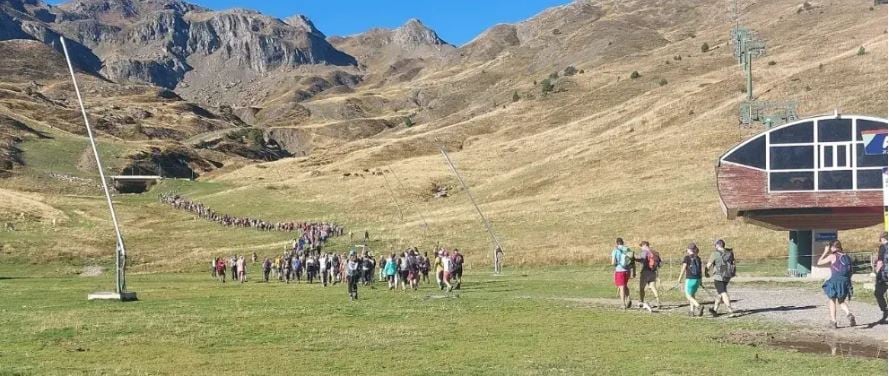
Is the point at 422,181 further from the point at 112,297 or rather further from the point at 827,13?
the point at 827,13

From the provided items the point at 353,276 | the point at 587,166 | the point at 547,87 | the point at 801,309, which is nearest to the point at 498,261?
the point at 353,276

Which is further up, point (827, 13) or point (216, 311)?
point (827, 13)

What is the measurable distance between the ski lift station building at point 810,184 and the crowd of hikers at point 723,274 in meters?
9.42

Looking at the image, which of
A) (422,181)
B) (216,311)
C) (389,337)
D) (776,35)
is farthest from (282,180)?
(389,337)

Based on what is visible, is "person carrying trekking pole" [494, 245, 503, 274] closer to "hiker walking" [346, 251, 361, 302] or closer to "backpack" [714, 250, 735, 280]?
"hiker walking" [346, 251, 361, 302]

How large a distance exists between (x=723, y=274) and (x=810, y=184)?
650 inches

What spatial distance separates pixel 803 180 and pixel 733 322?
692 inches

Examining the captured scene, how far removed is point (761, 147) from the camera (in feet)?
135

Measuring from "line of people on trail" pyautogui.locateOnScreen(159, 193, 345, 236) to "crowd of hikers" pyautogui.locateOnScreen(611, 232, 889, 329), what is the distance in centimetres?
4594

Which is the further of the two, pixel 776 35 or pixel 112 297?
pixel 776 35

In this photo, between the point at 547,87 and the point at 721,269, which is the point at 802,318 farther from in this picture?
the point at 547,87

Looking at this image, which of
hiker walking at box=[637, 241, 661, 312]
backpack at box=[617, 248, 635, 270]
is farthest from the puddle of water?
backpack at box=[617, 248, 635, 270]

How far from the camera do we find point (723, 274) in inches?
994

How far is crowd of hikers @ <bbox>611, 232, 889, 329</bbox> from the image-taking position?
74.3ft
